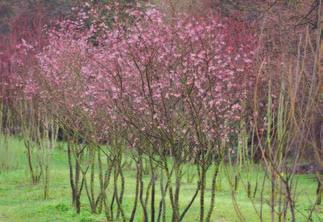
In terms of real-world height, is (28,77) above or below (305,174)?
above

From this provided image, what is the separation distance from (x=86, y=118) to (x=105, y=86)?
199 centimetres

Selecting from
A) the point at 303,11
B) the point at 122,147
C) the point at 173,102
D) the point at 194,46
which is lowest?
the point at 122,147

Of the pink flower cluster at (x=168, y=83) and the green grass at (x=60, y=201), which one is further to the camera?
the green grass at (x=60, y=201)

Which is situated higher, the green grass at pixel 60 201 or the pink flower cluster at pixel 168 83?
the pink flower cluster at pixel 168 83

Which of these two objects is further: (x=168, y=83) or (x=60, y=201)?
(x=60, y=201)

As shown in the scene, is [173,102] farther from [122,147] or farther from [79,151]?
[79,151]

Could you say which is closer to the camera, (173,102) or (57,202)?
(173,102)

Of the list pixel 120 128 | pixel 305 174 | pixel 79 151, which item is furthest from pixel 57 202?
pixel 305 174

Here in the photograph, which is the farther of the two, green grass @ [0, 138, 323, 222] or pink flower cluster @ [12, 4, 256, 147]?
green grass @ [0, 138, 323, 222]

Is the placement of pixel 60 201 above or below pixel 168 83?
below

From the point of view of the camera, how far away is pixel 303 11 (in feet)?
74.8

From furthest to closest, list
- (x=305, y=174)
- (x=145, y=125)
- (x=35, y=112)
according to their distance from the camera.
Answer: (x=305, y=174) → (x=35, y=112) → (x=145, y=125)

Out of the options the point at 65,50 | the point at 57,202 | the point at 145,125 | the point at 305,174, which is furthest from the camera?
the point at 305,174

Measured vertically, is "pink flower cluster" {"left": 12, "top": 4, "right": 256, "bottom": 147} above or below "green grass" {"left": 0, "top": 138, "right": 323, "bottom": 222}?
above
